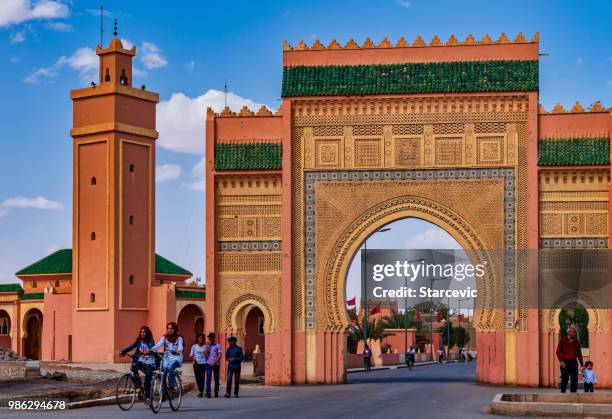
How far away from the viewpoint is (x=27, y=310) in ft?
164

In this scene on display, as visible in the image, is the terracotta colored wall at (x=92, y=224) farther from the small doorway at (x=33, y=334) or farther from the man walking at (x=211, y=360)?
the man walking at (x=211, y=360)

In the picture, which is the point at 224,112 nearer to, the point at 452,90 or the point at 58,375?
the point at 452,90

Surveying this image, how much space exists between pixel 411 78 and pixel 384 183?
8.36ft

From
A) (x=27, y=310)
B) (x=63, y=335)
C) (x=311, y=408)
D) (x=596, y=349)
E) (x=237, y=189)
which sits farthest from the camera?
(x=27, y=310)

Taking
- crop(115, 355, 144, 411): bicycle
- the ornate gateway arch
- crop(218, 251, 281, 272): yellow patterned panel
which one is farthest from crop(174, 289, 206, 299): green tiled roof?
crop(115, 355, 144, 411): bicycle

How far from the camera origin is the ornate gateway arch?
25.5 meters

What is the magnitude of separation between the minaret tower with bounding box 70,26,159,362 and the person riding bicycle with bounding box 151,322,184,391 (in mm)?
23787

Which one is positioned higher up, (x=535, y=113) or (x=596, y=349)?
(x=535, y=113)

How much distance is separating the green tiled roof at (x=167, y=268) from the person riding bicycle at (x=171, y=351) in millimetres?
32976

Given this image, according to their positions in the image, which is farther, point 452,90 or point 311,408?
point 452,90

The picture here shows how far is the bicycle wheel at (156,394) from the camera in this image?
620 inches

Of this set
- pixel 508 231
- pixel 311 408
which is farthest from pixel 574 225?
pixel 311 408

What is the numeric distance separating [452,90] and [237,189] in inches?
219

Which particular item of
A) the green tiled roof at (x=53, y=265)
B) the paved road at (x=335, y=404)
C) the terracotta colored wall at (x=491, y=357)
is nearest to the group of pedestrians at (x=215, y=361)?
the paved road at (x=335, y=404)
